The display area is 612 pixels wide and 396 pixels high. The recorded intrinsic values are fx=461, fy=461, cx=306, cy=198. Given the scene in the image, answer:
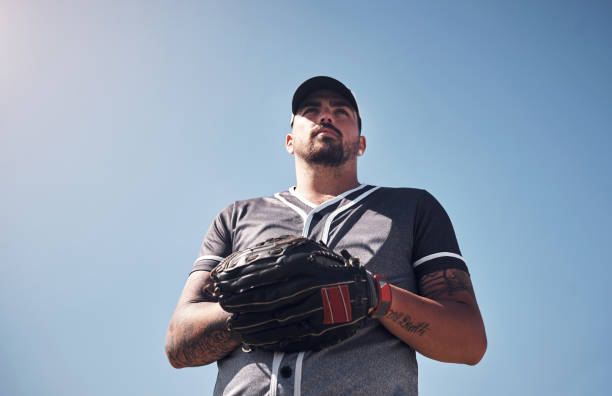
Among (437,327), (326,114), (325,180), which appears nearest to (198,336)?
(437,327)

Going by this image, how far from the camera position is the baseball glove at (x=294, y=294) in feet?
8.23

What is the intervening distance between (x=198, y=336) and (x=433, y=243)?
182 centimetres

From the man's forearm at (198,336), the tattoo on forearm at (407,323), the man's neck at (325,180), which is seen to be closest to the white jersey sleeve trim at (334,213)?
the man's neck at (325,180)

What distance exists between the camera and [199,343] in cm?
316

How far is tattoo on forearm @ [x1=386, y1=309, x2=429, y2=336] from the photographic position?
2.90 metres

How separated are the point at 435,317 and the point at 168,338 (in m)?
1.92

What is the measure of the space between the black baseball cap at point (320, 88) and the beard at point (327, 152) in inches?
24.0

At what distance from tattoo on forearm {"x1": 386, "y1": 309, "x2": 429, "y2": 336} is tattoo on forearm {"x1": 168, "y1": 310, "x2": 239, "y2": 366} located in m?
1.04

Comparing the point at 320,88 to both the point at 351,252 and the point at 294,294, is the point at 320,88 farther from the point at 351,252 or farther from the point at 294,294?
the point at 294,294

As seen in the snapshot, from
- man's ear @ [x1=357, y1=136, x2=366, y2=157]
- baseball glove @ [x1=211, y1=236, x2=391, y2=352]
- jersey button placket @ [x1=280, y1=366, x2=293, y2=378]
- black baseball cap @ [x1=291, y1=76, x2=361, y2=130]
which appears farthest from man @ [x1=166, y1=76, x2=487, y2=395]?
man's ear @ [x1=357, y1=136, x2=366, y2=157]

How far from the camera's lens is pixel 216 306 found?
3180 millimetres

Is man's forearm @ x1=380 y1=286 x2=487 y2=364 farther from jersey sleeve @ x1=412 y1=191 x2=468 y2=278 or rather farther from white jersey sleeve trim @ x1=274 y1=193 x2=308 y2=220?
white jersey sleeve trim @ x1=274 y1=193 x2=308 y2=220

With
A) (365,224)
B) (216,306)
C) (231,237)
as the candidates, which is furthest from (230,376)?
(365,224)

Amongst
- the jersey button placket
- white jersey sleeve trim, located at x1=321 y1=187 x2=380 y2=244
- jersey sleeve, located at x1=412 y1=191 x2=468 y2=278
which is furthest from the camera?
white jersey sleeve trim, located at x1=321 y1=187 x2=380 y2=244
